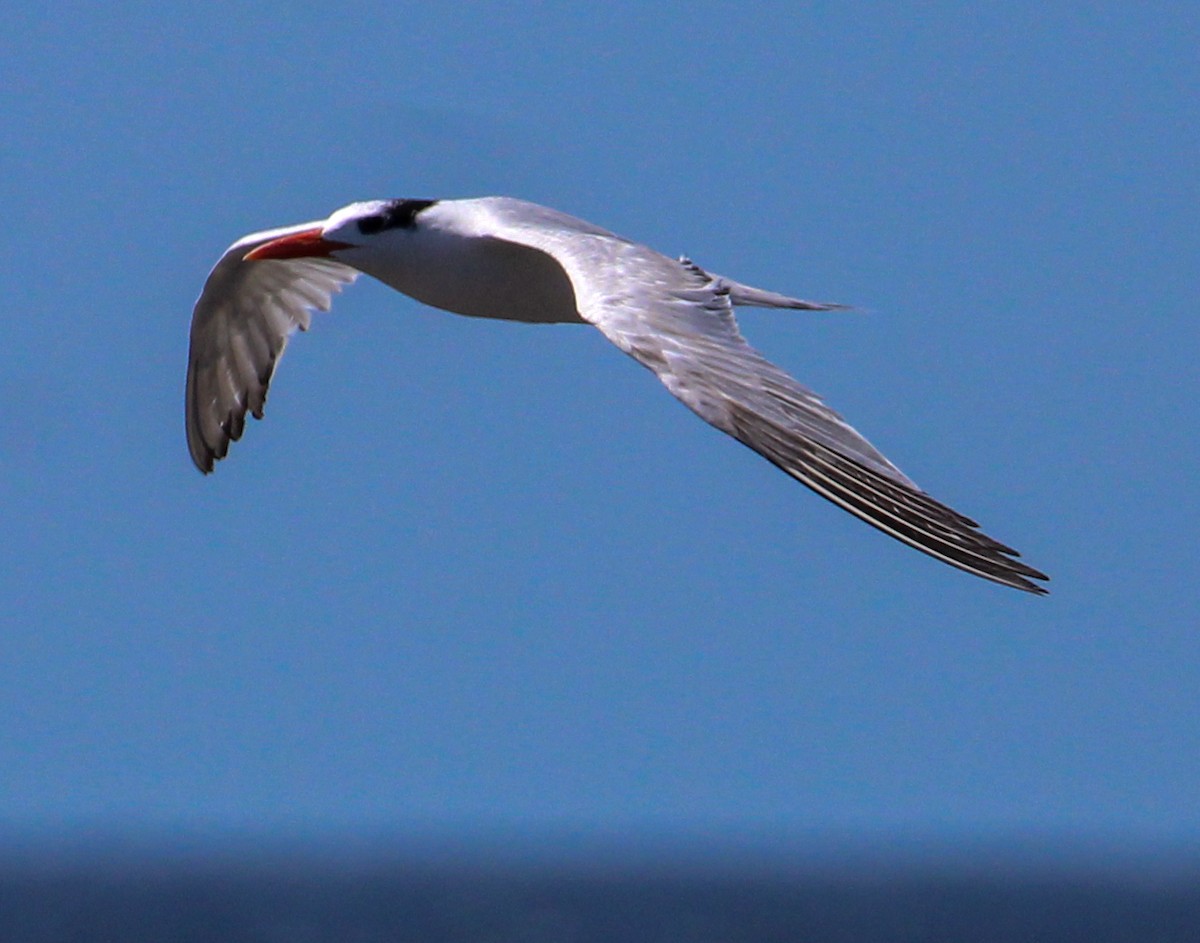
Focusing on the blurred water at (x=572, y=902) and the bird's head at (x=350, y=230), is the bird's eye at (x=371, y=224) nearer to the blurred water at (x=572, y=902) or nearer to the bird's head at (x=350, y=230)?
the bird's head at (x=350, y=230)

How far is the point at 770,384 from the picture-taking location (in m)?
10.8

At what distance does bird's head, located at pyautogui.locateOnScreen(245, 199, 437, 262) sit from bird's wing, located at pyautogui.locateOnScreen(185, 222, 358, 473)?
1.48m

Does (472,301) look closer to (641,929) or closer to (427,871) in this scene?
(641,929)

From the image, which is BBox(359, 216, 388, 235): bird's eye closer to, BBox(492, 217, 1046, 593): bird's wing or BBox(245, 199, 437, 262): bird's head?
BBox(245, 199, 437, 262): bird's head

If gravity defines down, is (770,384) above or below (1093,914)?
below

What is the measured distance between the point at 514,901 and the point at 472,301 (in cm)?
11566

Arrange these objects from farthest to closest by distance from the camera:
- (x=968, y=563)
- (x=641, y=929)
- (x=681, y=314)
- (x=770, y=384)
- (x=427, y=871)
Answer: (x=427, y=871) → (x=641, y=929) → (x=681, y=314) → (x=770, y=384) → (x=968, y=563)

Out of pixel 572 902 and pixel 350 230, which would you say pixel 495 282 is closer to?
pixel 350 230

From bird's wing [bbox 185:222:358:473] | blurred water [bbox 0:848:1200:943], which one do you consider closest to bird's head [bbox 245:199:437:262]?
bird's wing [bbox 185:222:358:473]

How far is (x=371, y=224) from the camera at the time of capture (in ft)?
45.9

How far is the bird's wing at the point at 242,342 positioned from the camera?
51.7ft

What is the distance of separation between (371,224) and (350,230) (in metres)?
0.13

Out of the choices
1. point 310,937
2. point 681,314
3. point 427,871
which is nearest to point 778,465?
point 681,314

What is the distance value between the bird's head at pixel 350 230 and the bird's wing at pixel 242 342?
1.48m
